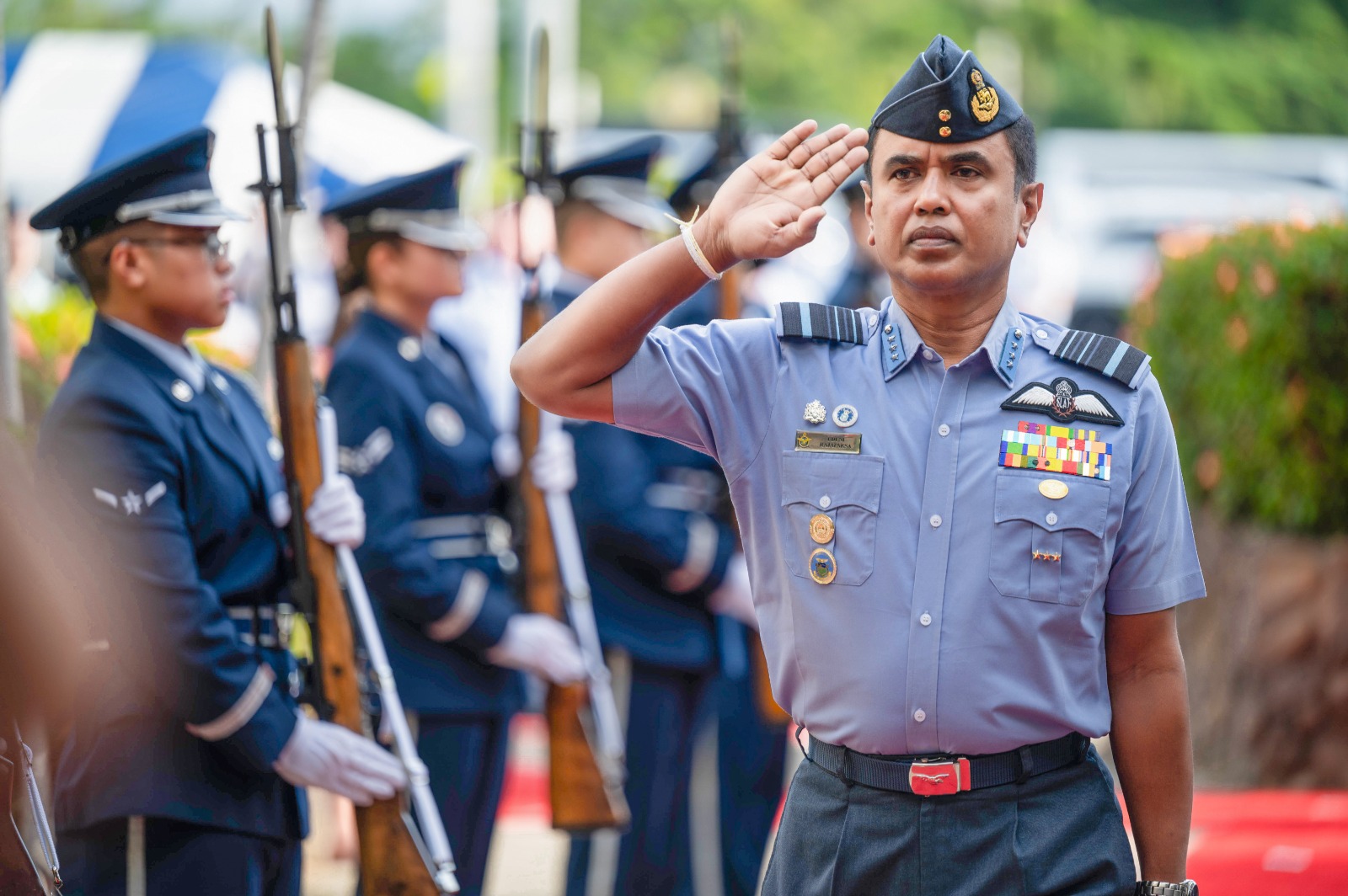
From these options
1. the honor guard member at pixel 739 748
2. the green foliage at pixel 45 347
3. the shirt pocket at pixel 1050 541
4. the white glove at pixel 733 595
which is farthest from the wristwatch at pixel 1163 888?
the green foliage at pixel 45 347

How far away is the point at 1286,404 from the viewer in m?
6.10

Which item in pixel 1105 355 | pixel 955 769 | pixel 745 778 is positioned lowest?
pixel 745 778

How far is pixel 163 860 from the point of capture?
3.16 meters

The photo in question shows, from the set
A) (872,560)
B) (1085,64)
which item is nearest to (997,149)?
(872,560)

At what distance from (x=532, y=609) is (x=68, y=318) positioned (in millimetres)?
2435

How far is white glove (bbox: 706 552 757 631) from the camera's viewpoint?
16.8 feet

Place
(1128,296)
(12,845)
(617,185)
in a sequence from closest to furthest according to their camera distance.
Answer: (12,845)
(617,185)
(1128,296)

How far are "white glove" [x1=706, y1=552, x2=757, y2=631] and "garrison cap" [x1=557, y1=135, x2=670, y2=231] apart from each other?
1131mm

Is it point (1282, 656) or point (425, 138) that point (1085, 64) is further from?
point (1282, 656)

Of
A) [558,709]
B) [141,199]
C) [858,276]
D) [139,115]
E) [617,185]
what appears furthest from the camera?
[139,115]

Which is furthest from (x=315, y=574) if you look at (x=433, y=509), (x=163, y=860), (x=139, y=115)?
(x=139, y=115)

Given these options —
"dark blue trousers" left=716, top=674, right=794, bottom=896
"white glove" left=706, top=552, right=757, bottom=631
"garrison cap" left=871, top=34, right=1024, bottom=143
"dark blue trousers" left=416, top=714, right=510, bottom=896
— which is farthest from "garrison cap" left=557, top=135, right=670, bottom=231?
"garrison cap" left=871, top=34, right=1024, bottom=143

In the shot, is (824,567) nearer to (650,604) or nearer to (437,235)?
(437,235)

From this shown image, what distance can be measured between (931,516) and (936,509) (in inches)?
0.6
